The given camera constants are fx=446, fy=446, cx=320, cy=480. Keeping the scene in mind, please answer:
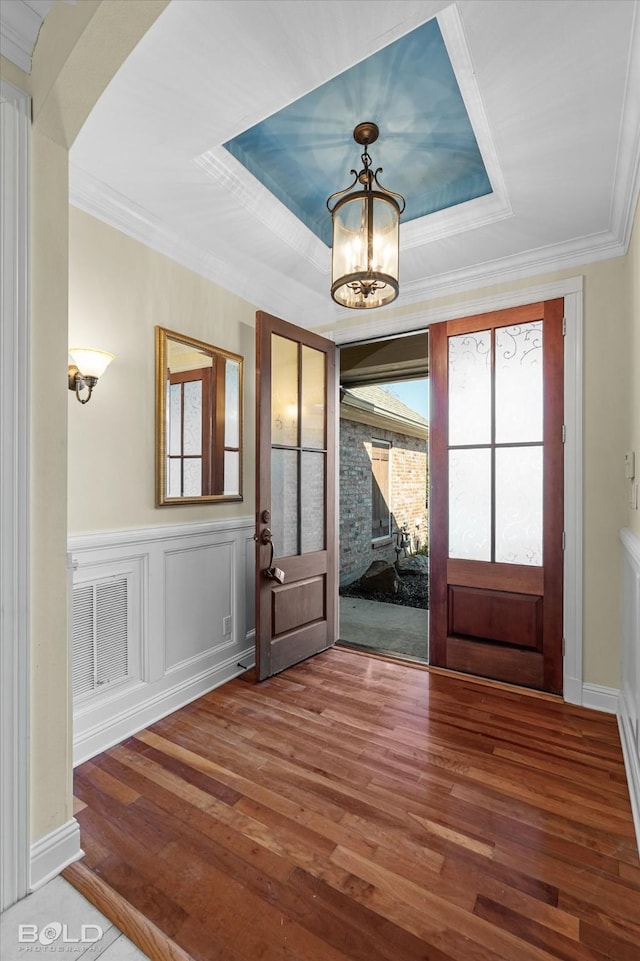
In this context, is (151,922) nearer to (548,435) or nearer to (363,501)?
(548,435)

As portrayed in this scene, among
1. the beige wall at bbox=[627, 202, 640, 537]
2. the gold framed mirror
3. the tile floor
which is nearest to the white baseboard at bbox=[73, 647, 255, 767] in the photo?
the tile floor

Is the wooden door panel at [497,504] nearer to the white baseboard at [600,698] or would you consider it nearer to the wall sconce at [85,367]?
the white baseboard at [600,698]

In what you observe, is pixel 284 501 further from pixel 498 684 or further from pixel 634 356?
pixel 634 356

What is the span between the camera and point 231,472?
2.92 m

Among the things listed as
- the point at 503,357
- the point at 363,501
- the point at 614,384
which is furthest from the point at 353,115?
the point at 363,501

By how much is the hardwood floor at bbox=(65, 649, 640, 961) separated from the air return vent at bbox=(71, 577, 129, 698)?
0.34 meters

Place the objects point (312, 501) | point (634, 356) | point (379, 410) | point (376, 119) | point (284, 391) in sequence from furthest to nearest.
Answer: point (379, 410) → point (312, 501) → point (284, 391) → point (634, 356) → point (376, 119)

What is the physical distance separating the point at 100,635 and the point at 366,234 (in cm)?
223

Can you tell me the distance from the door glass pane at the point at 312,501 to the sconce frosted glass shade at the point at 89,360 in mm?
1496

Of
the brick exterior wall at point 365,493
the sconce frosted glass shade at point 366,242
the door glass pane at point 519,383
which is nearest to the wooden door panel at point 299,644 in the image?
the door glass pane at point 519,383

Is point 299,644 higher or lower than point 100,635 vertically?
lower

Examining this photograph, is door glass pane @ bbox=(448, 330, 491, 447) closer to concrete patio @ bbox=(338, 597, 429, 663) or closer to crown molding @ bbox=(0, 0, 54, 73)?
concrete patio @ bbox=(338, 597, 429, 663)

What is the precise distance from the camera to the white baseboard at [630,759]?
5.44 ft

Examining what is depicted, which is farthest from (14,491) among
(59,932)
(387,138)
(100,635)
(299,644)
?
(299,644)
